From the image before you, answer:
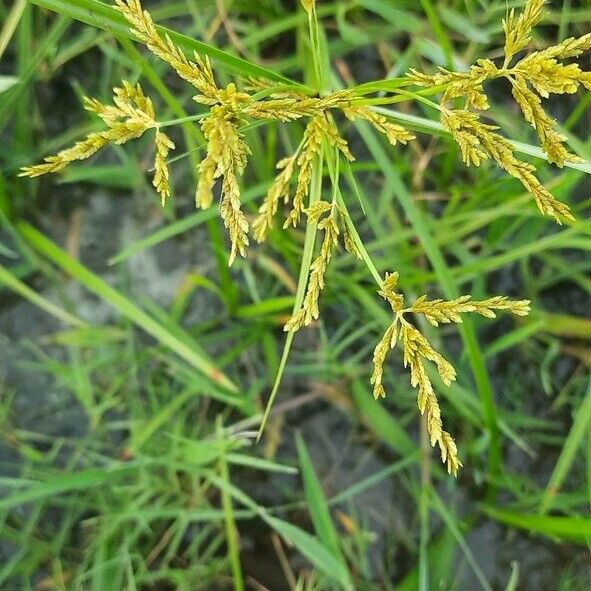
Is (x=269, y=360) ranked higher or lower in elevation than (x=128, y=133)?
lower

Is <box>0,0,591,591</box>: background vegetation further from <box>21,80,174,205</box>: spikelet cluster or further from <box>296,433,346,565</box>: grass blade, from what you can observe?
<box>21,80,174,205</box>: spikelet cluster

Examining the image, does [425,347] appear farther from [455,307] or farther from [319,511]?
[319,511]

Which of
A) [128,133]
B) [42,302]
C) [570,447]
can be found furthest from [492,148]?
[42,302]

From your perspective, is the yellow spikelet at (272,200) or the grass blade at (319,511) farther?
the grass blade at (319,511)

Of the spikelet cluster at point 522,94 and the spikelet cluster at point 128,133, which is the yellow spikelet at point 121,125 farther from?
the spikelet cluster at point 522,94

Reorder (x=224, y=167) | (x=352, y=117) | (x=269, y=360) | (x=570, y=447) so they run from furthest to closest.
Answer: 1. (x=269, y=360)
2. (x=570, y=447)
3. (x=352, y=117)
4. (x=224, y=167)

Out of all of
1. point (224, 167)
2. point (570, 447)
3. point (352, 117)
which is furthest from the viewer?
point (570, 447)

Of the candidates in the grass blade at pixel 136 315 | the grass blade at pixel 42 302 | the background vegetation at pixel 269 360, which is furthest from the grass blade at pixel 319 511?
the grass blade at pixel 42 302

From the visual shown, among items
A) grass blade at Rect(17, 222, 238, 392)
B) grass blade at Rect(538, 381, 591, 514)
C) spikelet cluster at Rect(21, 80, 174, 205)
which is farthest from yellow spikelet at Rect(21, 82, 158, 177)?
grass blade at Rect(538, 381, 591, 514)
